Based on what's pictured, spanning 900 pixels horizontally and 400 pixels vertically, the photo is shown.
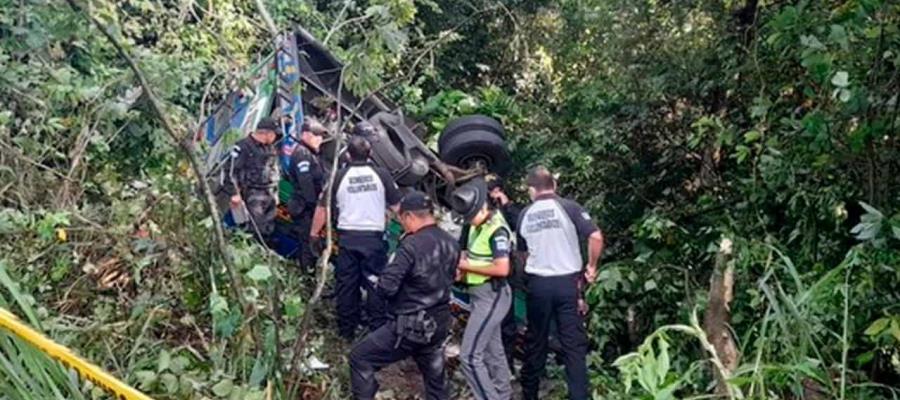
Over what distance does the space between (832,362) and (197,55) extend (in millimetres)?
6680

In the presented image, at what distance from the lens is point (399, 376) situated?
6230 millimetres

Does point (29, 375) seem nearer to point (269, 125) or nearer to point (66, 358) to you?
point (66, 358)

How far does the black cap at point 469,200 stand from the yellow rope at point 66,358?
4049mm

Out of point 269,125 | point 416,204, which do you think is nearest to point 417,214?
point 416,204

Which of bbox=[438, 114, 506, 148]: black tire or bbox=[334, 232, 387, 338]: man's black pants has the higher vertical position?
bbox=[438, 114, 506, 148]: black tire

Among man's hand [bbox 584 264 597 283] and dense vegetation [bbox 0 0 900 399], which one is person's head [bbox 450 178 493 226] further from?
dense vegetation [bbox 0 0 900 399]

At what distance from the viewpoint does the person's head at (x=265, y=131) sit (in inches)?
273

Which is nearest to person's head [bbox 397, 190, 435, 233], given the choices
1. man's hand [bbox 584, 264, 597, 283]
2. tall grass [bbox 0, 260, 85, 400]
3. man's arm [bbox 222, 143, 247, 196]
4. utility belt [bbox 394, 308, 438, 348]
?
utility belt [bbox 394, 308, 438, 348]

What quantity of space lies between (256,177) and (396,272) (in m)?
2.69

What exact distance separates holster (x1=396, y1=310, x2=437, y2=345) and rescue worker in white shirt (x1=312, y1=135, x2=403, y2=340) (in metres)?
1.25

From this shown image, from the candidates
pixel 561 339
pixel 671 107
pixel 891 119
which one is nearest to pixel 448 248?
pixel 561 339

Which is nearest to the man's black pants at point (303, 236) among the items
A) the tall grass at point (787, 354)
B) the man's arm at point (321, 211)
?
the man's arm at point (321, 211)

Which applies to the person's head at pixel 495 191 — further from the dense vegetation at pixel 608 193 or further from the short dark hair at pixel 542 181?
the dense vegetation at pixel 608 193

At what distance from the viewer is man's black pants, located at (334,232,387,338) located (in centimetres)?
621
